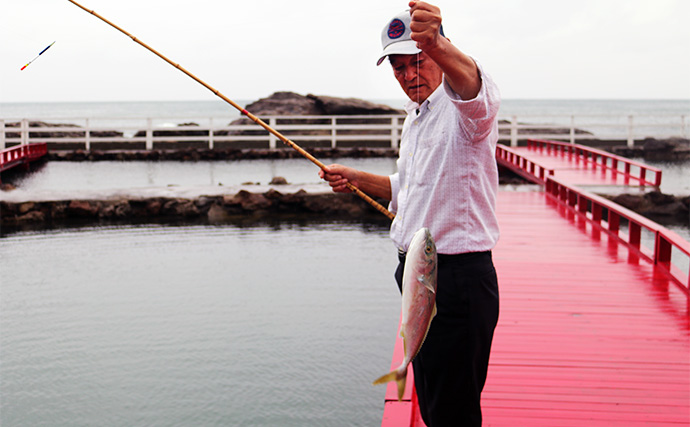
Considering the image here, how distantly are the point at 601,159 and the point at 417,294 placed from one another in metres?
16.3

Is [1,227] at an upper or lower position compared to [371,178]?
lower

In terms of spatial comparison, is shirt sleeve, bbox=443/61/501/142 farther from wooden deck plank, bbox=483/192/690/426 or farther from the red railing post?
the red railing post

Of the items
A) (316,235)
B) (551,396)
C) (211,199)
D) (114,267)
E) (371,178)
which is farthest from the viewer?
(211,199)

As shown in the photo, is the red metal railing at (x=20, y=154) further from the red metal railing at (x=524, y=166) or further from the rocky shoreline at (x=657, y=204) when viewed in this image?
the rocky shoreline at (x=657, y=204)

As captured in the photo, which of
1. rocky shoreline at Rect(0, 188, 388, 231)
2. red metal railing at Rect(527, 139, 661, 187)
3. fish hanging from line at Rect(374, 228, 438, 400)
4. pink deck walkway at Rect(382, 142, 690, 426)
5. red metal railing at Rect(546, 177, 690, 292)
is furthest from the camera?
red metal railing at Rect(527, 139, 661, 187)

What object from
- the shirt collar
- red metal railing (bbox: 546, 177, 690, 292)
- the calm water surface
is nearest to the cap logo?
the shirt collar

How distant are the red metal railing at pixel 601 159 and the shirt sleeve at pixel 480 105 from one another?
11.0 meters

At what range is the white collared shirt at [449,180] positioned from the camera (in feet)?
7.22

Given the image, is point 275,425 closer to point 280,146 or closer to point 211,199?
point 211,199

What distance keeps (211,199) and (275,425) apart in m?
8.06

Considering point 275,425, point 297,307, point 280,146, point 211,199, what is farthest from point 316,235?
point 280,146

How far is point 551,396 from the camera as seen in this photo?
153 inches

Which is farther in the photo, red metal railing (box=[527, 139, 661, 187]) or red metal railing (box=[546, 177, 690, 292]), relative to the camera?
red metal railing (box=[527, 139, 661, 187])

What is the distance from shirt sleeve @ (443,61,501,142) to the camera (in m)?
1.94
